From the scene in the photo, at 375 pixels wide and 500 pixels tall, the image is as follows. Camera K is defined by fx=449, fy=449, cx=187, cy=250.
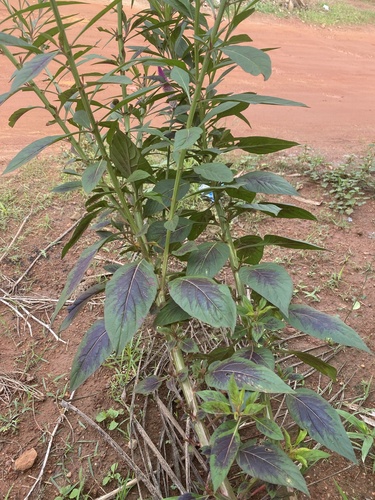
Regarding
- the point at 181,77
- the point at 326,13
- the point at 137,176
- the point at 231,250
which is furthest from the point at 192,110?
the point at 326,13

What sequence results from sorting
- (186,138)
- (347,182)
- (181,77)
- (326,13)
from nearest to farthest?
(186,138) < (181,77) < (347,182) < (326,13)

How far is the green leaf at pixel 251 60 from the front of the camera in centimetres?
88

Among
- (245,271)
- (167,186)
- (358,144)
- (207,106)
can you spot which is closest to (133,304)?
(245,271)

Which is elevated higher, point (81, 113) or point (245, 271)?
point (81, 113)

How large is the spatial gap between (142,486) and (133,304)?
2.38 ft

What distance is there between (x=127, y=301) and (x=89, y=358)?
0.25 metres

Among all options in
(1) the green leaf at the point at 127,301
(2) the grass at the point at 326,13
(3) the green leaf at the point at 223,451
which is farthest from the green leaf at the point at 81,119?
(2) the grass at the point at 326,13

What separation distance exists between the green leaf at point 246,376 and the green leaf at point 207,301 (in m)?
0.11

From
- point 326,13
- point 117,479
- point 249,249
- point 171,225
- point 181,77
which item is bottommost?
point 117,479

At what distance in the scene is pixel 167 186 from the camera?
1274 millimetres

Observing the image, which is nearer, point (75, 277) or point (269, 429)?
point (269, 429)

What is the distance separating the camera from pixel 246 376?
3.22 feet

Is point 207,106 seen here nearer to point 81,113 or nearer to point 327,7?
point 81,113

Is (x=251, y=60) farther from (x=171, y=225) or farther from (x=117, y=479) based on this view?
(x=117, y=479)
